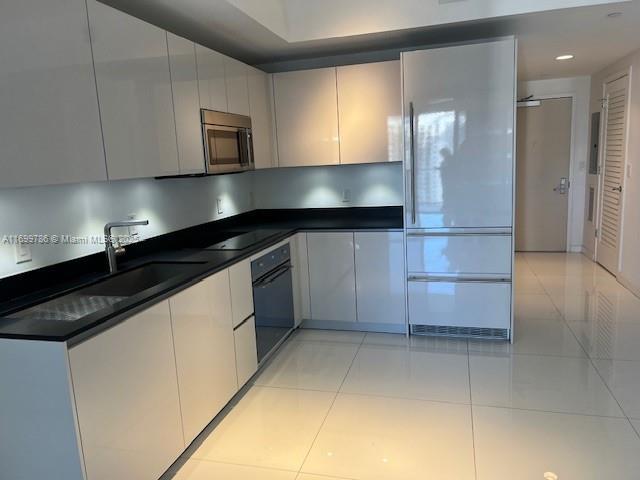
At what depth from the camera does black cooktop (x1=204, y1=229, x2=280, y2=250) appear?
3.03 metres

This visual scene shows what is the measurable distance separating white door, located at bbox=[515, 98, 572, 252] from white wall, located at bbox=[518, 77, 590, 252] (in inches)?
2.7

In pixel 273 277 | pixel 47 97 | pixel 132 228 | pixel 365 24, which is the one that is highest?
pixel 365 24

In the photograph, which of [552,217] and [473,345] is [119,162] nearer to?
[473,345]

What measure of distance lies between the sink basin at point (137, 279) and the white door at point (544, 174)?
521 cm

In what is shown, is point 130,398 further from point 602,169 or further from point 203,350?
point 602,169

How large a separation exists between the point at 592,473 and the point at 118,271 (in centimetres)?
247

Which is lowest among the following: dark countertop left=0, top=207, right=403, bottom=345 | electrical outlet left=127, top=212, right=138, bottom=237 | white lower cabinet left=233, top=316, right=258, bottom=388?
white lower cabinet left=233, top=316, right=258, bottom=388

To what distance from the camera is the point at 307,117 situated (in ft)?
12.5

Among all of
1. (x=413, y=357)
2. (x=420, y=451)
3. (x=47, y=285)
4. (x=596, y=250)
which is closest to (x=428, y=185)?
(x=413, y=357)

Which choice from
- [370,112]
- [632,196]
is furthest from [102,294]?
[632,196]

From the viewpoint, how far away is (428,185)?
3.40 metres

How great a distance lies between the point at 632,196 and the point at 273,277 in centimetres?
368

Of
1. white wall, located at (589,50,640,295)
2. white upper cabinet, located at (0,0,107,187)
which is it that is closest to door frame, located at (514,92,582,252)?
white wall, located at (589,50,640,295)

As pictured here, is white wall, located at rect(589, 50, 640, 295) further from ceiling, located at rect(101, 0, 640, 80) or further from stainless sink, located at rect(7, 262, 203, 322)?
stainless sink, located at rect(7, 262, 203, 322)
